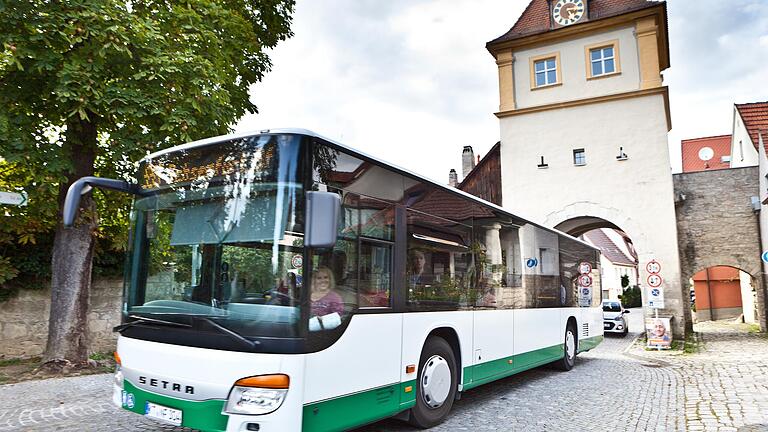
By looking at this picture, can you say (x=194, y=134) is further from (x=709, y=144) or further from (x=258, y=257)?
(x=709, y=144)

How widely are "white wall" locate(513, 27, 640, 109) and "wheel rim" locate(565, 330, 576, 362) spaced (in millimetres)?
12652

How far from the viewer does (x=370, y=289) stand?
4.90 meters

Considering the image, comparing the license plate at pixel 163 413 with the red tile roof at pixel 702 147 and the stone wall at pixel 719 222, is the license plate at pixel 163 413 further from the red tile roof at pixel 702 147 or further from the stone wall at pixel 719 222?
the red tile roof at pixel 702 147

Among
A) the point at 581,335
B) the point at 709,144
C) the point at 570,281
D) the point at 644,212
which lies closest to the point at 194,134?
the point at 570,281

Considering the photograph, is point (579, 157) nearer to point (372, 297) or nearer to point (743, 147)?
point (743, 147)

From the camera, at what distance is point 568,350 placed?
1067 centimetres

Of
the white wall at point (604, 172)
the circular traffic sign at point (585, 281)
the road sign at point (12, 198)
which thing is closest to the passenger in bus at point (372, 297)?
the road sign at point (12, 198)

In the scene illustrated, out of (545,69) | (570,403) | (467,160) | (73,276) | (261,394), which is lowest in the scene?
(570,403)

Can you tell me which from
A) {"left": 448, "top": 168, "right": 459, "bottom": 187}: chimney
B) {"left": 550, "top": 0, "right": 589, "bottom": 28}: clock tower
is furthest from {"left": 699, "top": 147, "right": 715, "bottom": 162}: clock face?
{"left": 550, "top": 0, "right": 589, "bottom": 28}: clock tower

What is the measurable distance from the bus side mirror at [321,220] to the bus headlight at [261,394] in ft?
3.37

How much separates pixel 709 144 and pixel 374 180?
45930mm

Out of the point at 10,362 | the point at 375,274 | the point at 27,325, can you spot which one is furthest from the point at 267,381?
the point at 27,325

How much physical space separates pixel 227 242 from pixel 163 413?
143 cm

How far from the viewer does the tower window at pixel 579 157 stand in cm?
2080
